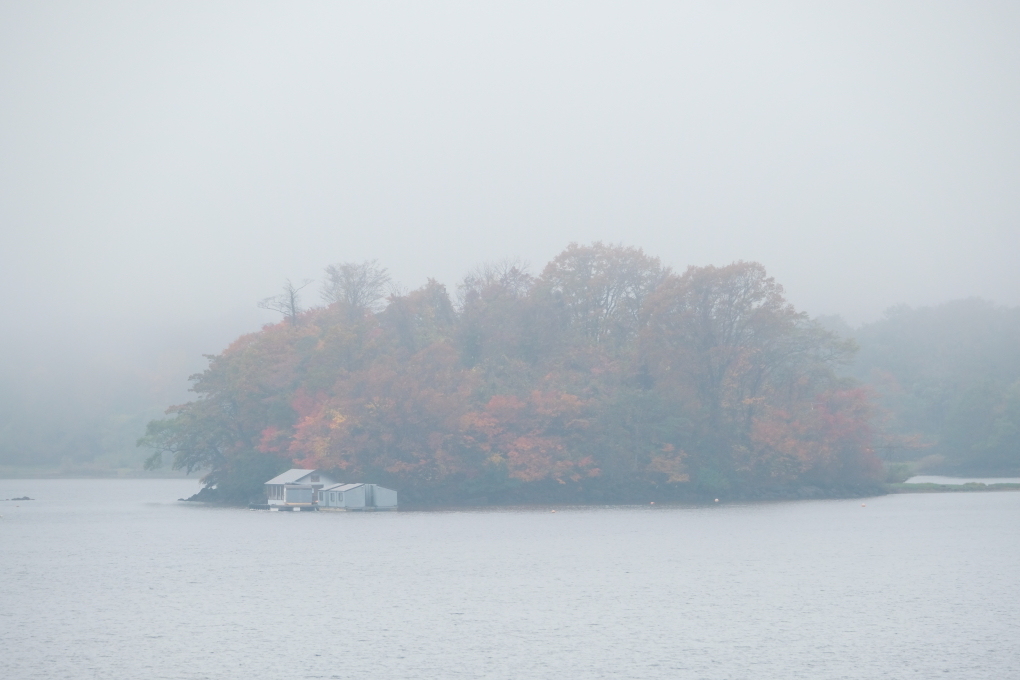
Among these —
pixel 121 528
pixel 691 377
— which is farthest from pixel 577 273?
pixel 121 528

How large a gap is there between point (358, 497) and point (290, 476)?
660 cm

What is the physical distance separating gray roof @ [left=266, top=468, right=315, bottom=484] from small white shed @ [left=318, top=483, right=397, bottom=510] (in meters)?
2.02

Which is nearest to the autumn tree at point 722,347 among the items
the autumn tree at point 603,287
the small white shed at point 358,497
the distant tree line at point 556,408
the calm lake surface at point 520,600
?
the distant tree line at point 556,408

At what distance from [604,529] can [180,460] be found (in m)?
47.7

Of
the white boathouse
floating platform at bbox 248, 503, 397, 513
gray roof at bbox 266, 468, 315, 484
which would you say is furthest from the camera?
gray roof at bbox 266, 468, 315, 484

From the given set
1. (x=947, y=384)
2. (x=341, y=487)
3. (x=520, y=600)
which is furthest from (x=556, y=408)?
(x=947, y=384)

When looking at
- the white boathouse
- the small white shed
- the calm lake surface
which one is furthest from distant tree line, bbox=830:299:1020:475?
the white boathouse

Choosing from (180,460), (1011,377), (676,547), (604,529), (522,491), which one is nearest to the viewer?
(676,547)

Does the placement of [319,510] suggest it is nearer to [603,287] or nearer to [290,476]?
[290,476]

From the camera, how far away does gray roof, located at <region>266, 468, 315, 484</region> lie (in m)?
81.9

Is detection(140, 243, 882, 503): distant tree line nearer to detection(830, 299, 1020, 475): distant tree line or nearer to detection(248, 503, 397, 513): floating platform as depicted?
detection(248, 503, 397, 513): floating platform

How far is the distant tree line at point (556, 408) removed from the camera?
8506cm

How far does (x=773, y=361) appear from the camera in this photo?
89125 millimetres

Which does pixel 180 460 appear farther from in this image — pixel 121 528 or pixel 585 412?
pixel 585 412
